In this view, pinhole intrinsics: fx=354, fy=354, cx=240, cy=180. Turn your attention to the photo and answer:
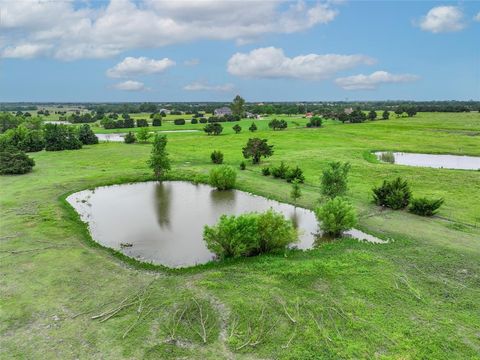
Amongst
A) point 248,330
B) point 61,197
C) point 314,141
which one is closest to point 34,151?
point 61,197

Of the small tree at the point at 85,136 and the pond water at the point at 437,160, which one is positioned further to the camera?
the small tree at the point at 85,136

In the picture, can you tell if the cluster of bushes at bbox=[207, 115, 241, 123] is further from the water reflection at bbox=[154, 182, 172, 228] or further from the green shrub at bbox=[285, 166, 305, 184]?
the green shrub at bbox=[285, 166, 305, 184]

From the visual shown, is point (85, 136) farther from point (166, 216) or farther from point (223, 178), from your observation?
point (166, 216)

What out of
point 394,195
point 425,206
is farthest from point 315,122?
point 425,206

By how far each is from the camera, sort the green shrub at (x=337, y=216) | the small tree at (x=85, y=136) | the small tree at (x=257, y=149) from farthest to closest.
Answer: the small tree at (x=85, y=136)
the small tree at (x=257, y=149)
the green shrub at (x=337, y=216)

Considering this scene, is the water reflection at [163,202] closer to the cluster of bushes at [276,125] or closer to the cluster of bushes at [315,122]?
the cluster of bushes at [276,125]

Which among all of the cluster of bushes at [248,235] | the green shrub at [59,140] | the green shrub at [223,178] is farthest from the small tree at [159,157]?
the green shrub at [59,140]

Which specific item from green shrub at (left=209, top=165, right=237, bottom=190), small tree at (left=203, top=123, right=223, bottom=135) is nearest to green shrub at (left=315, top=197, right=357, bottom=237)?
green shrub at (left=209, top=165, right=237, bottom=190)
